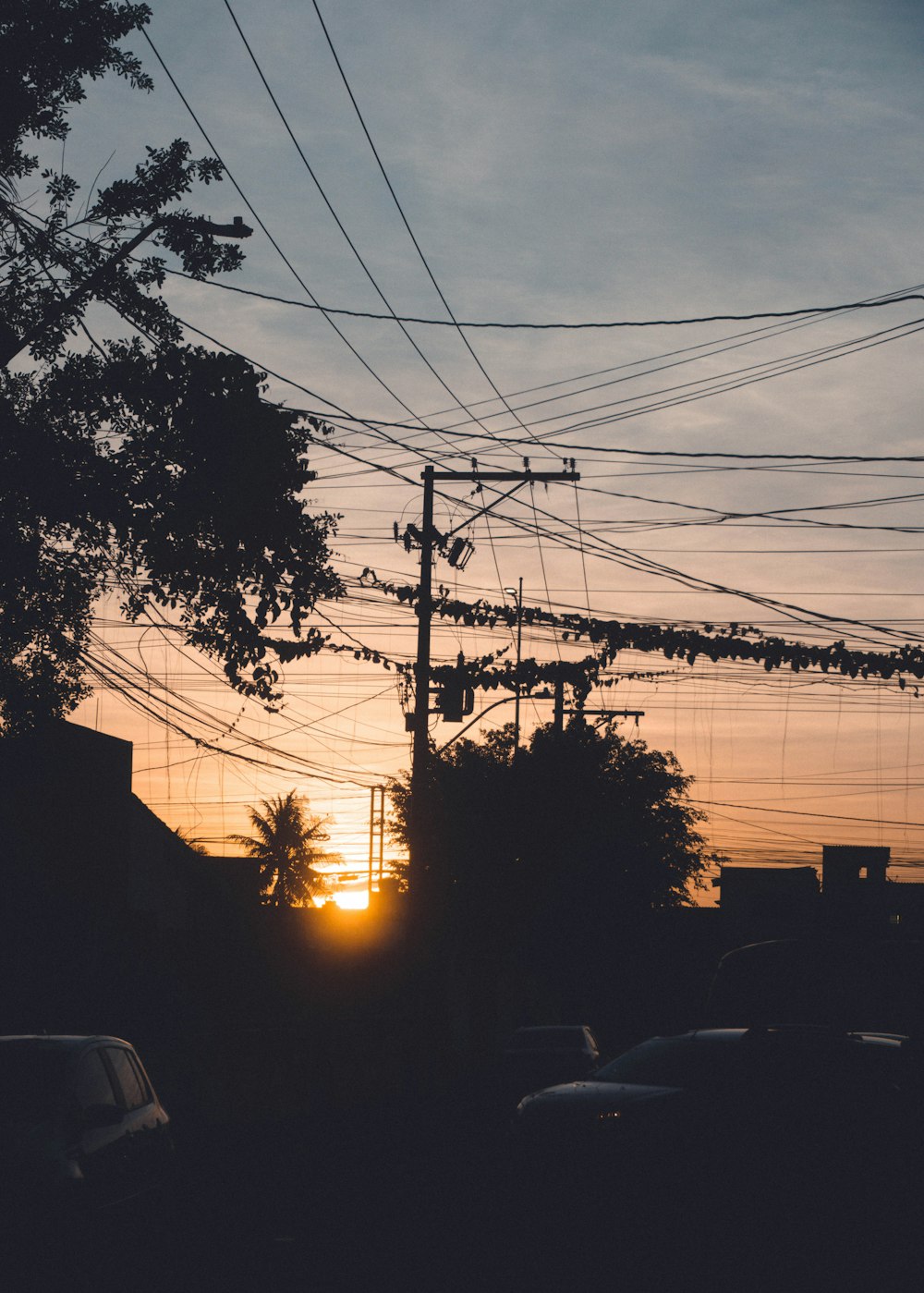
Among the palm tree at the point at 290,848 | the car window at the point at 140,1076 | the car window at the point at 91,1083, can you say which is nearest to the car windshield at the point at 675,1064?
the car window at the point at 140,1076

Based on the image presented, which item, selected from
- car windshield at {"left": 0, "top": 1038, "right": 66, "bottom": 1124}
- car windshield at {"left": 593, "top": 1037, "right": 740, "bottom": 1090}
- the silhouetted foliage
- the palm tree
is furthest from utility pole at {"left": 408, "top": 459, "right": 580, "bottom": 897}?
the palm tree

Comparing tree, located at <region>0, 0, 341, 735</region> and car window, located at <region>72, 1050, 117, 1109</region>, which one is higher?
tree, located at <region>0, 0, 341, 735</region>

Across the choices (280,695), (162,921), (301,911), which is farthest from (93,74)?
(301,911)

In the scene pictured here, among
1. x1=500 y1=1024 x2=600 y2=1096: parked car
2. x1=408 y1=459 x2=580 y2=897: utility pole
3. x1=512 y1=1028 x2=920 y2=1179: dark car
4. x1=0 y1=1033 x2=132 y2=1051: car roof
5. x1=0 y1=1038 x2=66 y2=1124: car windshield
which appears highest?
x1=408 y1=459 x2=580 y2=897: utility pole

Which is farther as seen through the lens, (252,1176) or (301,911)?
(301,911)

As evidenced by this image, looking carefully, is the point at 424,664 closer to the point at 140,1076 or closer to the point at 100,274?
the point at 100,274

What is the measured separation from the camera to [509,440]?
22719 mm

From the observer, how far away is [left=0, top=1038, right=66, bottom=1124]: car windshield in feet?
27.2

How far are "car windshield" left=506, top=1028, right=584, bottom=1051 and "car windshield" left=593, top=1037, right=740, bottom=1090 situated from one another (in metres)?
14.1

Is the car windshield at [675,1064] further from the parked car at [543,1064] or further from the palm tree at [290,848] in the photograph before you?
the palm tree at [290,848]

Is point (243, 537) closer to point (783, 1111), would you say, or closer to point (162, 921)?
point (783, 1111)

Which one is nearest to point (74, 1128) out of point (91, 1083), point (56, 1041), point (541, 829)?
point (91, 1083)

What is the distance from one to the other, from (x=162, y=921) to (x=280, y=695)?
2418cm

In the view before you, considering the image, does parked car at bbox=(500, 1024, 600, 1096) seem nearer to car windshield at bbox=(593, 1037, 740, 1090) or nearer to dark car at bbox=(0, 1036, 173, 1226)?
car windshield at bbox=(593, 1037, 740, 1090)
